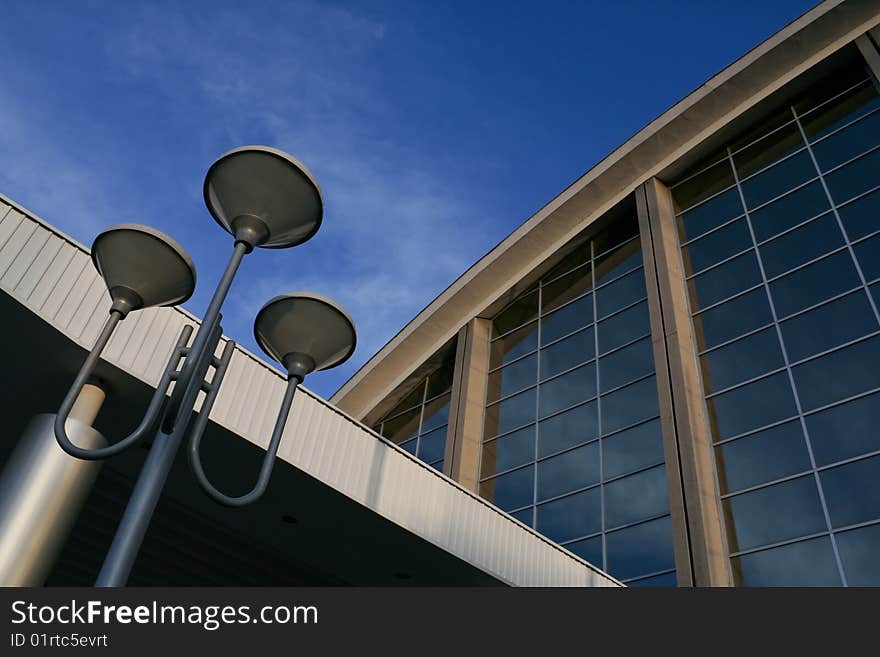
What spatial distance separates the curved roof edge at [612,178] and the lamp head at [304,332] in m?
21.3

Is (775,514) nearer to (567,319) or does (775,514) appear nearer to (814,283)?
(814,283)

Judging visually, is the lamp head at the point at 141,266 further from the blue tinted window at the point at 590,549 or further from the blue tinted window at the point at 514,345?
the blue tinted window at the point at 514,345

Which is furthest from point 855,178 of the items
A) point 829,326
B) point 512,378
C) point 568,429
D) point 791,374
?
point 512,378

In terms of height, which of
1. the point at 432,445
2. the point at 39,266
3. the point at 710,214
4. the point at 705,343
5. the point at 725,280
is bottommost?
the point at 39,266

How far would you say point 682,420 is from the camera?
1766 centimetres

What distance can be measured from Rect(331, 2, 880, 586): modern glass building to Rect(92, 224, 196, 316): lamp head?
14.0 m

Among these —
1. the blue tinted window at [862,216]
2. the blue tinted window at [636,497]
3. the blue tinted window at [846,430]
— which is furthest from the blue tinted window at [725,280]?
the blue tinted window at [636,497]

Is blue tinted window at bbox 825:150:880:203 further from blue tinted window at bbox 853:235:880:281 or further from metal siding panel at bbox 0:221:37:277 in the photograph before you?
metal siding panel at bbox 0:221:37:277

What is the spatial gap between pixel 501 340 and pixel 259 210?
23302mm

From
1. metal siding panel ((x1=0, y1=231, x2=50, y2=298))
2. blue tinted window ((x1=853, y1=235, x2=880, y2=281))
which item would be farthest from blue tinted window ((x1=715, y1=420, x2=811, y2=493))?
metal siding panel ((x1=0, y1=231, x2=50, y2=298))

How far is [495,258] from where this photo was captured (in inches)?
1075

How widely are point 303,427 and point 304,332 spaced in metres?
5.36
